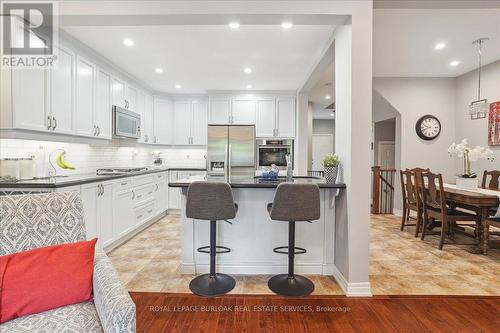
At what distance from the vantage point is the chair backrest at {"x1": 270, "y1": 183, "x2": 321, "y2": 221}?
2352 mm

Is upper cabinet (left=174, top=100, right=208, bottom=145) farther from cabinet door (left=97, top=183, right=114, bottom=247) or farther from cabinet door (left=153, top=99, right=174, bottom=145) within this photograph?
cabinet door (left=97, top=183, right=114, bottom=247)

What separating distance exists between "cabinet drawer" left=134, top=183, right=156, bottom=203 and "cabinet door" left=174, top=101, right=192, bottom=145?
1563 millimetres

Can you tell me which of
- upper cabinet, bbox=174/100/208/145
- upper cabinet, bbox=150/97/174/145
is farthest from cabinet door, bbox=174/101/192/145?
upper cabinet, bbox=150/97/174/145

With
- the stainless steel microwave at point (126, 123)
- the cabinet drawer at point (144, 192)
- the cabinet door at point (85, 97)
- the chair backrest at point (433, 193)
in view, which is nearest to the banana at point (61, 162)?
the cabinet door at point (85, 97)

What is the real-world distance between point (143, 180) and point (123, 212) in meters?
0.80

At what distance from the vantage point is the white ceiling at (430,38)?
9.66 feet

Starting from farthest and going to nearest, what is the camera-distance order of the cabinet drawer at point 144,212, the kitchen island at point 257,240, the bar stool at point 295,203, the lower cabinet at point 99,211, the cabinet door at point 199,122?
the cabinet door at point 199,122, the cabinet drawer at point 144,212, the lower cabinet at point 99,211, the kitchen island at point 257,240, the bar stool at point 295,203

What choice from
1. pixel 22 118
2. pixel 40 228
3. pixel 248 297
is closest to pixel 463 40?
pixel 248 297

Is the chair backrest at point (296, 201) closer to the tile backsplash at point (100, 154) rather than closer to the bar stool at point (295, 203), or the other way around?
the bar stool at point (295, 203)

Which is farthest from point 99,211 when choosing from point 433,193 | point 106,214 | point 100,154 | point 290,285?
point 433,193

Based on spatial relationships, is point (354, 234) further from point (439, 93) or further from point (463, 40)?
point (439, 93)

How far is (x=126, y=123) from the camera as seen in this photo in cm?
448

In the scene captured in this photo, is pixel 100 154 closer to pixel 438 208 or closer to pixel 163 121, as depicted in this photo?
pixel 163 121

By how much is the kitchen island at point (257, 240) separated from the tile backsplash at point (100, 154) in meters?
1.81
